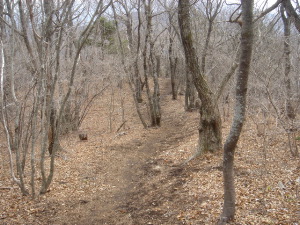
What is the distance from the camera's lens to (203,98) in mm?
7086

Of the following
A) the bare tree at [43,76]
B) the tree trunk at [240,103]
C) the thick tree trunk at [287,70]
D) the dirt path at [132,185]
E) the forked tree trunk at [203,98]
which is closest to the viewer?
the tree trunk at [240,103]

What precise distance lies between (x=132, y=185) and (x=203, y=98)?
2843 millimetres

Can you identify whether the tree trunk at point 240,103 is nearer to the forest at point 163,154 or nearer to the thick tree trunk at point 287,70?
the forest at point 163,154

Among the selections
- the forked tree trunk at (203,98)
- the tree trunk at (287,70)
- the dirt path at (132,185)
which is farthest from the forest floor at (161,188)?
the tree trunk at (287,70)

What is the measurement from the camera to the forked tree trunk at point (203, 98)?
22.2ft

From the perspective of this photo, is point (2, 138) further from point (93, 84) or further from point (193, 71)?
point (193, 71)

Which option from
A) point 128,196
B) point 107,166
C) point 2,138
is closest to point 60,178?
point 107,166

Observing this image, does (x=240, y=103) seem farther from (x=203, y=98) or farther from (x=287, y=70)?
(x=287, y=70)

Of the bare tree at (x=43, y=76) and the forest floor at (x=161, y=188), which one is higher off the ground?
the bare tree at (x=43, y=76)

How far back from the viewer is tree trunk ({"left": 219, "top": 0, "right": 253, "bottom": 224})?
297 cm

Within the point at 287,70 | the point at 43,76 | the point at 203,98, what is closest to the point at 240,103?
the point at 43,76

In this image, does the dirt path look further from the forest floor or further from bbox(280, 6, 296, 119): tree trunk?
bbox(280, 6, 296, 119): tree trunk

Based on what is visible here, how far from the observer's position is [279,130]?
24.0ft

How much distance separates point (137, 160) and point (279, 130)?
4183 millimetres
